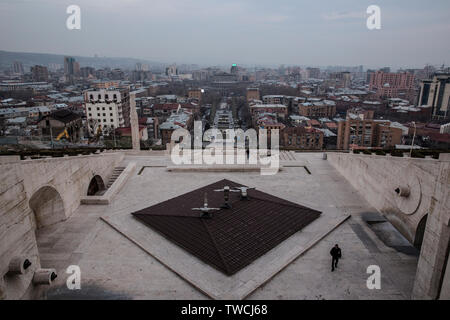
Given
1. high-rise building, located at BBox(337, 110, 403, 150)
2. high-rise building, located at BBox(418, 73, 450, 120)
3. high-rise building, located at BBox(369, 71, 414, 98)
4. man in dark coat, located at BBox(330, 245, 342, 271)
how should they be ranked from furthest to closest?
1. high-rise building, located at BBox(369, 71, 414, 98)
2. high-rise building, located at BBox(418, 73, 450, 120)
3. high-rise building, located at BBox(337, 110, 403, 150)
4. man in dark coat, located at BBox(330, 245, 342, 271)

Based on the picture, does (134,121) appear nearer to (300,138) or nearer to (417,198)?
(417,198)

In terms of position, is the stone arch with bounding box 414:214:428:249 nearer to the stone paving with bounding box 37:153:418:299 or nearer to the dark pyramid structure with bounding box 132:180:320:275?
the stone paving with bounding box 37:153:418:299

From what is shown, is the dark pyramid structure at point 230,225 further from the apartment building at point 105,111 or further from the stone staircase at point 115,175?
the apartment building at point 105,111

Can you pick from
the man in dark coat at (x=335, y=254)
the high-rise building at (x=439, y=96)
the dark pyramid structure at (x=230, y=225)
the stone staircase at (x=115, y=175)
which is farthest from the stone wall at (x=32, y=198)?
the high-rise building at (x=439, y=96)

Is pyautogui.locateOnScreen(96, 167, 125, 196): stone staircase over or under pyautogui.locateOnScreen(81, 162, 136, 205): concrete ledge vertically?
under

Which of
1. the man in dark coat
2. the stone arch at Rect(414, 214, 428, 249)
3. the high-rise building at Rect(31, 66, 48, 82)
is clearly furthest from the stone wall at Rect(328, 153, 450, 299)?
the high-rise building at Rect(31, 66, 48, 82)
